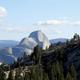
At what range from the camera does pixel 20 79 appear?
179 m

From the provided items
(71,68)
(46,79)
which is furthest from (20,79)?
(71,68)

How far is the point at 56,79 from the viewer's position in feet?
589

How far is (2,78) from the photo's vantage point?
185m

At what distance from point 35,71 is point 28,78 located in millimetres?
16566

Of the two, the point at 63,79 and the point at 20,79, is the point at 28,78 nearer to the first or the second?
the point at 20,79

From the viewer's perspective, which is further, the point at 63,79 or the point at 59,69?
the point at 59,69

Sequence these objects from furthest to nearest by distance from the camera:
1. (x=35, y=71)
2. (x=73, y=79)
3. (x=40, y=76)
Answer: (x=35, y=71) < (x=40, y=76) < (x=73, y=79)

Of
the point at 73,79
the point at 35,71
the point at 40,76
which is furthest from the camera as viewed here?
the point at 35,71

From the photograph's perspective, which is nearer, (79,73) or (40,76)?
(40,76)

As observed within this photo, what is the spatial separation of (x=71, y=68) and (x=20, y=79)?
32241 mm

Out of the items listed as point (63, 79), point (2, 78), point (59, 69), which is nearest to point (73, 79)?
point (63, 79)

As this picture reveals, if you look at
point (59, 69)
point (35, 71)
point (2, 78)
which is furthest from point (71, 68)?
point (2, 78)

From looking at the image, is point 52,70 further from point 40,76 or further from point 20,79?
point 20,79

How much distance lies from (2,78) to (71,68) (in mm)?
43401
